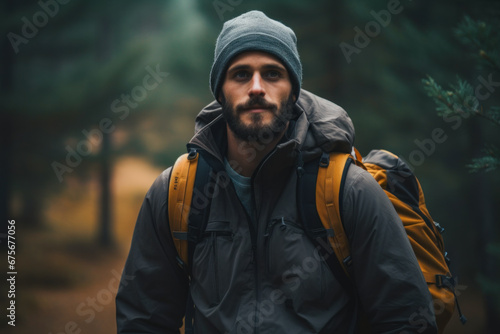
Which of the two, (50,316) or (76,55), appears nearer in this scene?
(50,316)

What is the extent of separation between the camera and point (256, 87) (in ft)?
8.09

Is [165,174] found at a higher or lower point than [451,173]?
higher

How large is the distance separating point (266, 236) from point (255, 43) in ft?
3.51

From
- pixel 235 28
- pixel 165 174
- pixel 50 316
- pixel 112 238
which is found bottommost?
pixel 112 238

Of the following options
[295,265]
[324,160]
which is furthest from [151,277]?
[324,160]

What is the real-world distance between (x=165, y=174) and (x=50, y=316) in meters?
9.07

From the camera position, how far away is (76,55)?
12727 mm

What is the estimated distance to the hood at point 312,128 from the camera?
2410 millimetres

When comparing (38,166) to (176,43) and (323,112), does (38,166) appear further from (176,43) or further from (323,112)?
(323,112)

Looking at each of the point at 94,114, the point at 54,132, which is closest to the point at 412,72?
the point at 94,114
